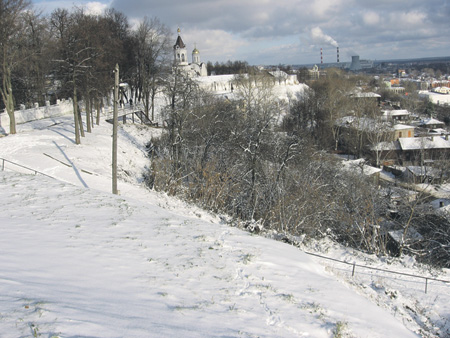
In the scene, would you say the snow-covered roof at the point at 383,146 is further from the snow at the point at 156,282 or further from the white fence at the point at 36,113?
the white fence at the point at 36,113

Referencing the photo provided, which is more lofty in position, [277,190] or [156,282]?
[156,282]

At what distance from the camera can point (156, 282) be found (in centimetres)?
689

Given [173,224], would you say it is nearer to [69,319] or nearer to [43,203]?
[43,203]

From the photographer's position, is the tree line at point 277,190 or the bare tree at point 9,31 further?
the bare tree at point 9,31

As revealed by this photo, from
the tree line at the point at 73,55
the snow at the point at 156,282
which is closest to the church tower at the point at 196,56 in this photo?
the tree line at the point at 73,55

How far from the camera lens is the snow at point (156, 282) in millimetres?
5305

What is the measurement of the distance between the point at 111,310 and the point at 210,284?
2307 mm

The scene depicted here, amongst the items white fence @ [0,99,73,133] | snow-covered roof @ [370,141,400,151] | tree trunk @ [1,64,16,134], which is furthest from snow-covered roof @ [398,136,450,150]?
tree trunk @ [1,64,16,134]

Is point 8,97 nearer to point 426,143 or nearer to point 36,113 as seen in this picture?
point 36,113

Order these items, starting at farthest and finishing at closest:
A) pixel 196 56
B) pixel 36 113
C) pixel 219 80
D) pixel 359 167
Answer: pixel 196 56 → pixel 219 80 → pixel 359 167 → pixel 36 113

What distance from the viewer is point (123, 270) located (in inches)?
284

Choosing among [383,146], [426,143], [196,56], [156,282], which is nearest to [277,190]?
[156,282]

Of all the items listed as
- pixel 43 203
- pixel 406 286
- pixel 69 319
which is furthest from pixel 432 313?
pixel 43 203

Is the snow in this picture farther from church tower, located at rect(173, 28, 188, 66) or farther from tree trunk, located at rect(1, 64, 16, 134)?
church tower, located at rect(173, 28, 188, 66)
